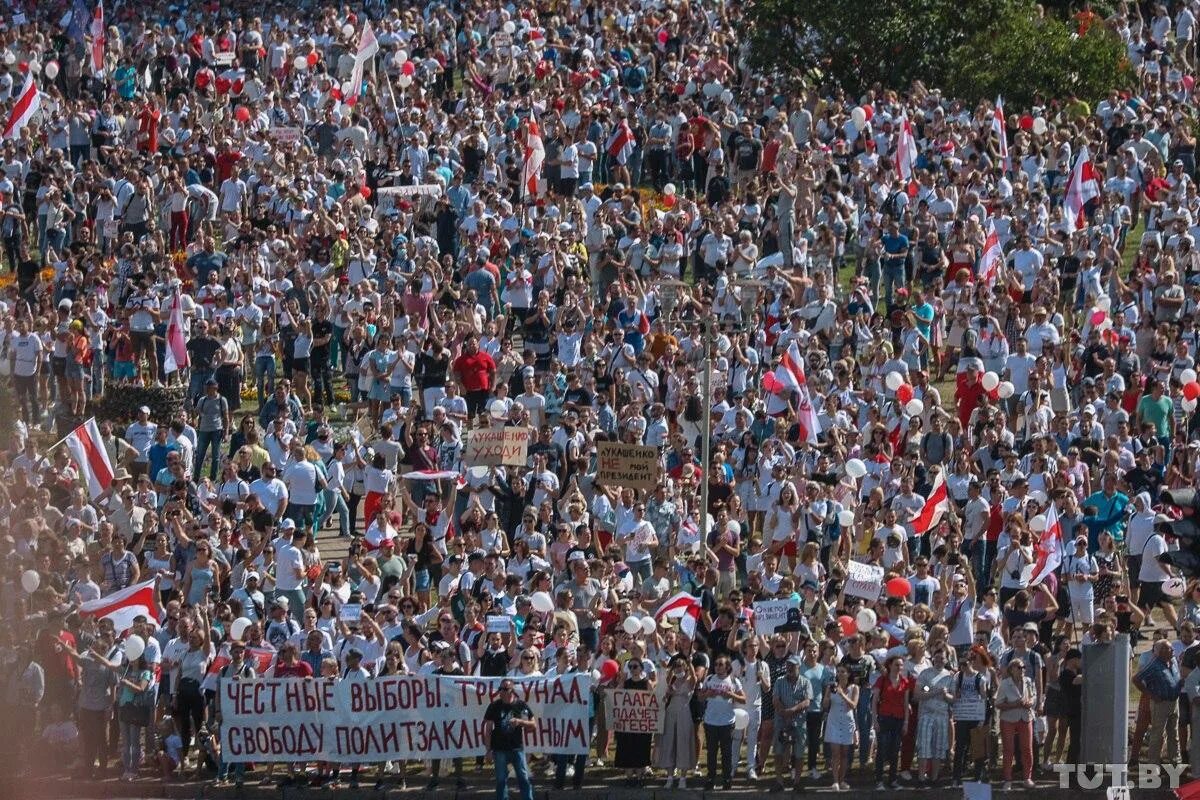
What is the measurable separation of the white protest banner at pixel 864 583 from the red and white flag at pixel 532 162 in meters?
13.6

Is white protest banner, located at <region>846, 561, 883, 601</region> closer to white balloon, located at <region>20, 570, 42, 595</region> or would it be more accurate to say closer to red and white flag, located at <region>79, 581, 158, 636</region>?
red and white flag, located at <region>79, 581, 158, 636</region>

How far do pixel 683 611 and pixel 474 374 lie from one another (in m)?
7.18

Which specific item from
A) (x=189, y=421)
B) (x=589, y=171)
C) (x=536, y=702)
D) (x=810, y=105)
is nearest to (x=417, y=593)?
(x=536, y=702)

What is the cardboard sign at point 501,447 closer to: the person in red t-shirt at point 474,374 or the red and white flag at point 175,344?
the person in red t-shirt at point 474,374

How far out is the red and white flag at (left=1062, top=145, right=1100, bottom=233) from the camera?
36.1 m

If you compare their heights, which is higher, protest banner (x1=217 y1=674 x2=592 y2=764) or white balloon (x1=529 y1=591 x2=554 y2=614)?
white balloon (x1=529 y1=591 x2=554 y2=614)

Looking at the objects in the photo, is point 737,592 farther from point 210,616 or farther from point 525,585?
point 210,616

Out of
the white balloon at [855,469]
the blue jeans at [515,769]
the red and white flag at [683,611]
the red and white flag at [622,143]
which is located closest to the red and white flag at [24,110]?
the red and white flag at [622,143]

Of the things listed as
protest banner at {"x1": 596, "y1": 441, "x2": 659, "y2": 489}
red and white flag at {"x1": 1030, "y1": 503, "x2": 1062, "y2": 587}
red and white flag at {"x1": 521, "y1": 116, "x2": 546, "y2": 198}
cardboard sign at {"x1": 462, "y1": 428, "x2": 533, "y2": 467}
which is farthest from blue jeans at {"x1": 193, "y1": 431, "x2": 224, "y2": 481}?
red and white flag at {"x1": 1030, "y1": 503, "x2": 1062, "y2": 587}

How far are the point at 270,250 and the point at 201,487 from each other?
6.63 meters

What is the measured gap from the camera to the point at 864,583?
27.4 meters

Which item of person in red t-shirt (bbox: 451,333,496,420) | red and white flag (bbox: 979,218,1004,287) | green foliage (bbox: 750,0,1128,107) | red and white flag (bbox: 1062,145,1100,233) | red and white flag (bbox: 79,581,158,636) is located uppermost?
green foliage (bbox: 750,0,1128,107)

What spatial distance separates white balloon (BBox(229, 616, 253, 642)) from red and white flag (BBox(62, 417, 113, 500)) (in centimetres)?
459

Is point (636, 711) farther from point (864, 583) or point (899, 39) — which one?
point (899, 39)
